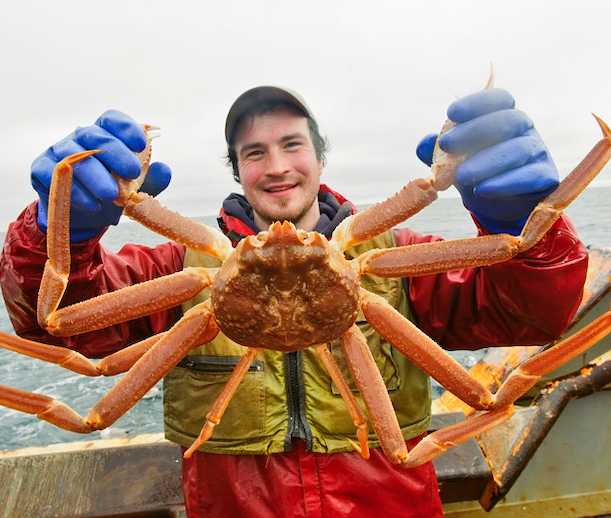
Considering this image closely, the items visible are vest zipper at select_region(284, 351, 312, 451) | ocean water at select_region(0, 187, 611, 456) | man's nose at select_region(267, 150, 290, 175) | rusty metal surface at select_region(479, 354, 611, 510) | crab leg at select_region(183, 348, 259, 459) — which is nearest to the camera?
crab leg at select_region(183, 348, 259, 459)

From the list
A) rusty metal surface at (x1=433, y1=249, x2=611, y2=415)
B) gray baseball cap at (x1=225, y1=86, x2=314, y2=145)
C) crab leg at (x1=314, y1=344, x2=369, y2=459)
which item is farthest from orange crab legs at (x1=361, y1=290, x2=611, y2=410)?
rusty metal surface at (x1=433, y1=249, x2=611, y2=415)

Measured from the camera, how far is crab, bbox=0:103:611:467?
1.59m

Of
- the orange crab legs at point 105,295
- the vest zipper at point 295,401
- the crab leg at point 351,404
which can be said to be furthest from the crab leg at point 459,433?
the orange crab legs at point 105,295

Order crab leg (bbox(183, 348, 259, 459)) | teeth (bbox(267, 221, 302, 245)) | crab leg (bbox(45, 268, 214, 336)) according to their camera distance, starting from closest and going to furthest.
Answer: teeth (bbox(267, 221, 302, 245)) → crab leg (bbox(45, 268, 214, 336)) → crab leg (bbox(183, 348, 259, 459))

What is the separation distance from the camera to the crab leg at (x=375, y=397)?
1775 millimetres

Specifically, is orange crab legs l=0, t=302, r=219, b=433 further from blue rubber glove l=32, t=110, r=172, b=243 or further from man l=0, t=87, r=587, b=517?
blue rubber glove l=32, t=110, r=172, b=243

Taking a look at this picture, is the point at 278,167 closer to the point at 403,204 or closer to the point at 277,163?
the point at 277,163

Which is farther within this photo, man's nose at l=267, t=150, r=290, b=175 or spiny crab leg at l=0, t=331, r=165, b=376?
man's nose at l=267, t=150, r=290, b=175

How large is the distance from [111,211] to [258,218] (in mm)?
928

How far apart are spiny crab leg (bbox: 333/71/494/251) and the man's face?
717mm

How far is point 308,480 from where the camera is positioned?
2.02 meters

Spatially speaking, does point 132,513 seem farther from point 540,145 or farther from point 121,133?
point 540,145

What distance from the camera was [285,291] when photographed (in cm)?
160

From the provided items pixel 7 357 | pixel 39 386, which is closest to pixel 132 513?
pixel 39 386
